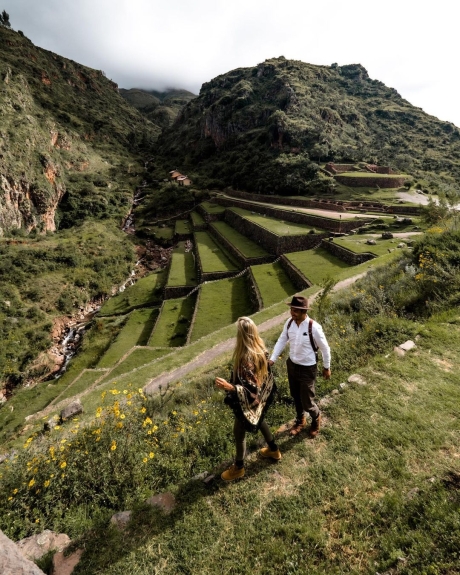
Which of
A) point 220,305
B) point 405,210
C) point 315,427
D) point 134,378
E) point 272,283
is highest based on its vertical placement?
point 405,210

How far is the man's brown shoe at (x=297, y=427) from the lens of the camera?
4.95 meters

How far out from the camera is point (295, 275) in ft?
74.1

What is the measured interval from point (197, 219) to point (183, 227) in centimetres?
311

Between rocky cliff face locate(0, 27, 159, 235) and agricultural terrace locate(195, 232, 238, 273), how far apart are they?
2950 centimetres

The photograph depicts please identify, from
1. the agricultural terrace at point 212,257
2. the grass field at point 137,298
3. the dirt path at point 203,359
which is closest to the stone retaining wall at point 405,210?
the agricultural terrace at point 212,257

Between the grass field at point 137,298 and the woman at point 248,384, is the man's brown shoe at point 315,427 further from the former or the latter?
the grass field at point 137,298

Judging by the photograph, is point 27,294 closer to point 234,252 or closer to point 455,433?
point 234,252

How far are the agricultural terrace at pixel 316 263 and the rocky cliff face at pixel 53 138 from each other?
1684 inches

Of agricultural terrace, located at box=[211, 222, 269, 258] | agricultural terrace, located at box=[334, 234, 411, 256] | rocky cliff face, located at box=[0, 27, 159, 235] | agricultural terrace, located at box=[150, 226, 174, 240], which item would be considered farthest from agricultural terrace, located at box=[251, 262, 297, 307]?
rocky cliff face, located at box=[0, 27, 159, 235]

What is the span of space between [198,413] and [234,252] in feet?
91.3

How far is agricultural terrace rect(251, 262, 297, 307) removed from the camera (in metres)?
20.8

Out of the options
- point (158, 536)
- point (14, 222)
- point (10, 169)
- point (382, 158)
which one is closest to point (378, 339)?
point (158, 536)

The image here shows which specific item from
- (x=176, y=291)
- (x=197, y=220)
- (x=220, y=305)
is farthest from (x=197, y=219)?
(x=220, y=305)

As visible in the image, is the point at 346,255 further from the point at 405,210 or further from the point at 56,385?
the point at 56,385
